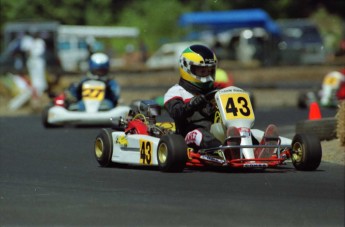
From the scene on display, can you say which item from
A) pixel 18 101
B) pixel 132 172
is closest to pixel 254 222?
pixel 132 172

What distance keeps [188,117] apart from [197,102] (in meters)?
0.33

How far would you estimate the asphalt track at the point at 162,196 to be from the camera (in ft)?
25.8

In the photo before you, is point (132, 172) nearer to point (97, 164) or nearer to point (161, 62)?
point (97, 164)

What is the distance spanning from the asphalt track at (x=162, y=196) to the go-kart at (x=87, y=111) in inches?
229

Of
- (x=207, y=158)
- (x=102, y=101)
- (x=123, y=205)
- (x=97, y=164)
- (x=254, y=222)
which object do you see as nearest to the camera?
(x=254, y=222)

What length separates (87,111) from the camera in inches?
732

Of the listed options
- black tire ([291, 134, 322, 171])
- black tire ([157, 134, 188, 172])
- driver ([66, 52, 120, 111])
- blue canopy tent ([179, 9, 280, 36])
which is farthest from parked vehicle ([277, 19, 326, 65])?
black tire ([157, 134, 188, 172])

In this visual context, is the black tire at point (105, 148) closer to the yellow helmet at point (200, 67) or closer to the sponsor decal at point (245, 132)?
the yellow helmet at point (200, 67)

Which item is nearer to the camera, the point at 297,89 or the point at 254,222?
the point at 254,222

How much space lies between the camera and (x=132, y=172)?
11.0 metres

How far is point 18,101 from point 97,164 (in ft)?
45.5

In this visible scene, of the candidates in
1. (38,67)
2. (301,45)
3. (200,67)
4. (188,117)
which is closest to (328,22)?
(301,45)

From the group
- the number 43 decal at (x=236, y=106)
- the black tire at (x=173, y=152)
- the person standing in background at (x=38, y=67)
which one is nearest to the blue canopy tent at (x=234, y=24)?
the person standing in background at (x=38, y=67)

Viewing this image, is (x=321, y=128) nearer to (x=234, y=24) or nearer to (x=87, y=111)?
(x=87, y=111)
